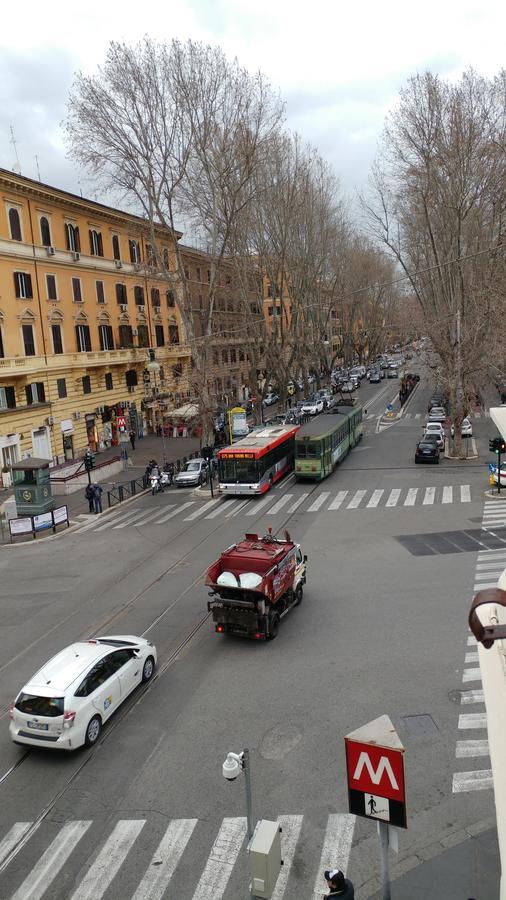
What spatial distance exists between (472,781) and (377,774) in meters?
3.76

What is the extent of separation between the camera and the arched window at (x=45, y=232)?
42.2 m

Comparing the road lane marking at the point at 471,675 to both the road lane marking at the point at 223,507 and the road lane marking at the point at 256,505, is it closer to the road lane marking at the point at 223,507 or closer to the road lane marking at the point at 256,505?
the road lane marking at the point at 256,505

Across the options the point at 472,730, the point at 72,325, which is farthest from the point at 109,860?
the point at 72,325

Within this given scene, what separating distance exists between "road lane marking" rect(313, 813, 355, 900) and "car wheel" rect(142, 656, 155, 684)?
5308 mm

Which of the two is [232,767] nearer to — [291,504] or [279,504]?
[291,504]

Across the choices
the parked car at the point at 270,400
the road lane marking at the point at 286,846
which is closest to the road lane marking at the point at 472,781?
the road lane marking at the point at 286,846

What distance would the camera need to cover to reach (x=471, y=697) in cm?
1152

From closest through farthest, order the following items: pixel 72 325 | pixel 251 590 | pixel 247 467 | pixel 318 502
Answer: pixel 251 590
pixel 318 502
pixel 247 467
pixel 72 325

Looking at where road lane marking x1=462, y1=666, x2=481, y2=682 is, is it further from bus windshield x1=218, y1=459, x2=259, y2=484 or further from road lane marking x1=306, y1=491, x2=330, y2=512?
bus windshield x1=218, y1=459, x2=259, y2=484

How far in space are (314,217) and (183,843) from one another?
54.1 m

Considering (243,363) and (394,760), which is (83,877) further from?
(243,363)

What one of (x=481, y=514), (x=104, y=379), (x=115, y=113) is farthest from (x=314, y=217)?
(x=481, y=514)

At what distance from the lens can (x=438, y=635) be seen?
14227 millimetres

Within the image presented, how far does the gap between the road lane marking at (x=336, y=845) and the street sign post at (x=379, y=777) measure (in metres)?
1.40
